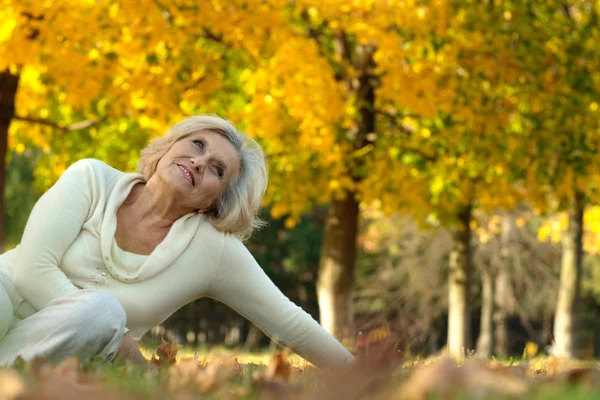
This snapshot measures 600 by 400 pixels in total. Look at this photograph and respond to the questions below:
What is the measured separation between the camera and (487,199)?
1137 cm

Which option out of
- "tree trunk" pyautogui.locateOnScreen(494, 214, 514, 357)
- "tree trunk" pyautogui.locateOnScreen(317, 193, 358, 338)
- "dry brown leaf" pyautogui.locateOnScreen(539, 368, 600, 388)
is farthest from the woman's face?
"tree trunk" pyautogui.locateOnScreen(494, 214, 514, 357)

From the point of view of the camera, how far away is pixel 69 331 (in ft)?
10.6

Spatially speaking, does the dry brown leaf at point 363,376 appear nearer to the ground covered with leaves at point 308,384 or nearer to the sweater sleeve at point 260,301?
the ground covered with leaves at point 308,384

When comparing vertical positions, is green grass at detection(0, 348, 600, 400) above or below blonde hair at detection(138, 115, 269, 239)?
below

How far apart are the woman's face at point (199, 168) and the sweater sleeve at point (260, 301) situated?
22 centimetres

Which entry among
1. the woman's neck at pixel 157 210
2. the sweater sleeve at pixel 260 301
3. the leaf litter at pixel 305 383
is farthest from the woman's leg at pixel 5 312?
the sweater sleeve at pixel 260 301

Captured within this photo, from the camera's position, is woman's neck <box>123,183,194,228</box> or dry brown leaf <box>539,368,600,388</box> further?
woman's neck <box>123,183,194,228</box>

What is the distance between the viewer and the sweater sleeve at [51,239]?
371 centimetres

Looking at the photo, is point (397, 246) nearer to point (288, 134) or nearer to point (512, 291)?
point (512, 291)

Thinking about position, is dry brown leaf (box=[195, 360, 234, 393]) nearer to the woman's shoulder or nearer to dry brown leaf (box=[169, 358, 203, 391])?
dry brown leaf (box=[169, 358, 203, 391])

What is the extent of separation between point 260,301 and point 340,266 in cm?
806

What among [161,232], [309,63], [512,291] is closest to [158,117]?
[309,63]

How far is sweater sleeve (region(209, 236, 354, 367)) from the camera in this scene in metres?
3.92

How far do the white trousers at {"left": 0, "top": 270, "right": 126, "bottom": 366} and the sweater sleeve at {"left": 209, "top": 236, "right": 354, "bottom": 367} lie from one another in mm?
721
